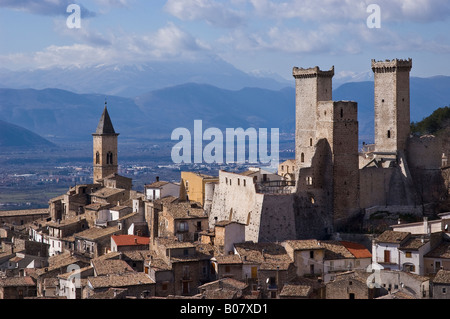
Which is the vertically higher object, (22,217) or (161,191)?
(161,191)

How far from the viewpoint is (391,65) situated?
167ft

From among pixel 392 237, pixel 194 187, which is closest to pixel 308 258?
pixel 392 237

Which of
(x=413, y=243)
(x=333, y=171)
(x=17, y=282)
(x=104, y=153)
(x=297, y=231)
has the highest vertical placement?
(x=104, y=153)

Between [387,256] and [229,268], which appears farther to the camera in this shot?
[229,268]

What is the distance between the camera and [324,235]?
4738 cm

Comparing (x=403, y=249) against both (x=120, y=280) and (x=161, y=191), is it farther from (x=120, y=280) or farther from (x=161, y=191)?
(x=161, y=191)

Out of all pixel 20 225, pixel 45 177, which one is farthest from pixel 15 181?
pixel 20 225

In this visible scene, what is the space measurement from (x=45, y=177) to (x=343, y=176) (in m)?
132

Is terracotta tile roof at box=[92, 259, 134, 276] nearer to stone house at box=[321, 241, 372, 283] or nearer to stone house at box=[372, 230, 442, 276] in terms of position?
stone house at box=[321, 241, 372, 283]

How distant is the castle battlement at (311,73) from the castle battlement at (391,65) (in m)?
2.45

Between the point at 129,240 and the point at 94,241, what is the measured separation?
3.16 meters

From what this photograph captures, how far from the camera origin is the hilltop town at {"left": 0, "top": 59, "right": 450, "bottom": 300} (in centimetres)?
4084
